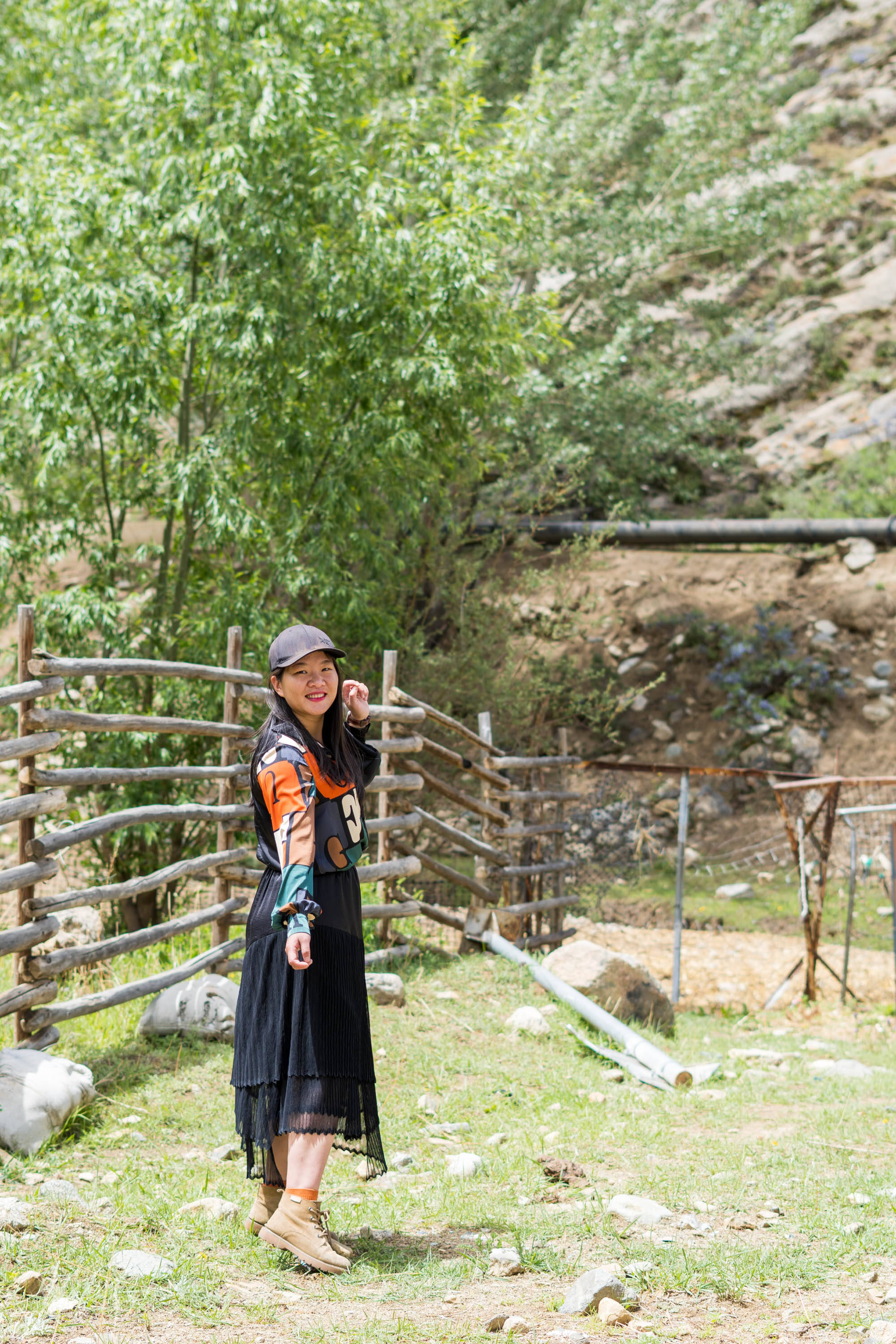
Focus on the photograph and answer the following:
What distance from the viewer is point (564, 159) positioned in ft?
46.1

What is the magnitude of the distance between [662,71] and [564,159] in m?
2.86

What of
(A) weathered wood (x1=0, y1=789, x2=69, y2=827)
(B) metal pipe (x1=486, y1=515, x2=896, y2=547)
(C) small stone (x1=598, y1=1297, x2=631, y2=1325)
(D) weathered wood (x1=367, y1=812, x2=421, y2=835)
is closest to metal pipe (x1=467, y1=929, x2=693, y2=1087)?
(D) weathered wood (x1=367, y1=812, x2=421, y2=835)

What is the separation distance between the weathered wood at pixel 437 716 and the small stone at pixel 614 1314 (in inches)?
184

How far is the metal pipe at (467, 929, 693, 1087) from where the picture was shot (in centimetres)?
548

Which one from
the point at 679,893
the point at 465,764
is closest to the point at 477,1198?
the point at 465,764

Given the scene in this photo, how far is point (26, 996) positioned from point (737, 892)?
9.58 metres

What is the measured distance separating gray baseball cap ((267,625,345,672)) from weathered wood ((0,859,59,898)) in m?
1.70

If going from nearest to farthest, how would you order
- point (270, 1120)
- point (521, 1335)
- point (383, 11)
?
point (521, 1335)
point (270, 1120)
point (383, 11)

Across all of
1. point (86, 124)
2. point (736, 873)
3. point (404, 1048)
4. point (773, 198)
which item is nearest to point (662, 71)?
point (773, 198)

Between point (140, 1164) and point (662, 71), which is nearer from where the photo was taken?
point (140, 1164)

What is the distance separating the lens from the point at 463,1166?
405 cm

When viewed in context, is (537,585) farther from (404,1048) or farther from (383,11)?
(404,1048)

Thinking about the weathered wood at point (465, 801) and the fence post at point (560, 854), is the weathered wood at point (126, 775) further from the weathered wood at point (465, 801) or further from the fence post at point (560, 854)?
the fence post at point (560, 854)

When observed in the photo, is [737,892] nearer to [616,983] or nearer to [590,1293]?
[616,983]
